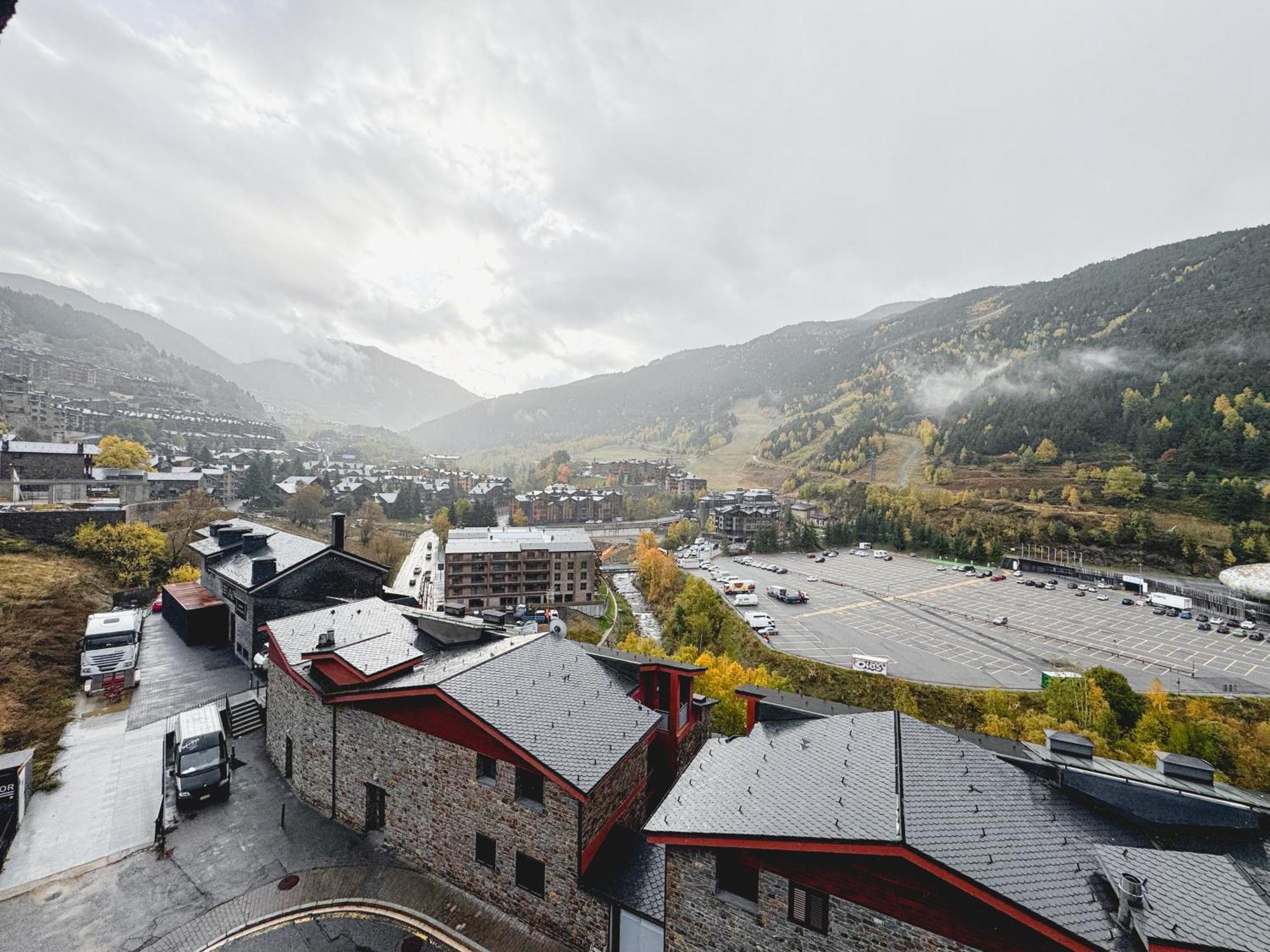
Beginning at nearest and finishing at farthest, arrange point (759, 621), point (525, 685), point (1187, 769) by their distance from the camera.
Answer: point (1187, 769) → point (525, 685) → point (759, 621)

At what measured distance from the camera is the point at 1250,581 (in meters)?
63.0

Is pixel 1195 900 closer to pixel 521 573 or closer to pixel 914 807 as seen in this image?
pixel 914 807

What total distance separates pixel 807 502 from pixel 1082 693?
104104 millimetres

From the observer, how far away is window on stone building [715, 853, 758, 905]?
393 inches

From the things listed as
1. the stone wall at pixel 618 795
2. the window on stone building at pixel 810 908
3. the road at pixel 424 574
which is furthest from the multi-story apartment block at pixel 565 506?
the window on stone building at pixel 810 908

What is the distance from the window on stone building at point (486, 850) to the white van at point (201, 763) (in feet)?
34.3

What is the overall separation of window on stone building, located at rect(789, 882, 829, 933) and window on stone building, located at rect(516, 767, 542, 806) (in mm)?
6415

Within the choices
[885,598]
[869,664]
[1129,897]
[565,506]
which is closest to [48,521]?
[1129,897]

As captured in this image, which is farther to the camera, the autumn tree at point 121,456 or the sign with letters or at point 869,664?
the autumn tree at point 121,456

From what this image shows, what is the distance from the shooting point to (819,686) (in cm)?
4391

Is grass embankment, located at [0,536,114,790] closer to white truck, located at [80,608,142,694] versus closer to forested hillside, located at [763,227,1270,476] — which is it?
white truck, located at [80,608,142,694]

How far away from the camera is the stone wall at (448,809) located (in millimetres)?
12445

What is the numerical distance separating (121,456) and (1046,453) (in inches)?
7191

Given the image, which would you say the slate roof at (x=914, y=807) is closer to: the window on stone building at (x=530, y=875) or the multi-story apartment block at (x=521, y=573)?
the window on stone building at (x=530, y=875)
